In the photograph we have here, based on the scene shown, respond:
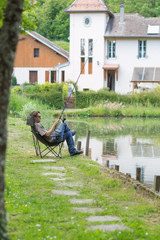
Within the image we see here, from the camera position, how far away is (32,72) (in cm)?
5012

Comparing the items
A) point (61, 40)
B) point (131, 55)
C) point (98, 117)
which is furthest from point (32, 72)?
point (61, 40)

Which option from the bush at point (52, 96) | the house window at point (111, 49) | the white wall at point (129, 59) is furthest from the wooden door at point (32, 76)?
the bush at point (52, 96)

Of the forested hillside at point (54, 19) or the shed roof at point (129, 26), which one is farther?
the forested hillside at point (54, 19)

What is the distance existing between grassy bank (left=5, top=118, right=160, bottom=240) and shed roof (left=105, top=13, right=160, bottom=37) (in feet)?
119

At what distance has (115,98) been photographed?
116ft

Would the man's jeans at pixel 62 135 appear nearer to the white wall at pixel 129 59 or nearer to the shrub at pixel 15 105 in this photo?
the shrub at pixel 15 105

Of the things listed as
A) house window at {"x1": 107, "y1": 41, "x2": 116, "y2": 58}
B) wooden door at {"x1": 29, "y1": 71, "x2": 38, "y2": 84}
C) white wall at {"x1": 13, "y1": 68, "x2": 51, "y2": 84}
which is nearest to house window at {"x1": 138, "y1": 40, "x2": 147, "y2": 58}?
house window at {"x1": 107, "y1": 41, "x2": 116, "y2": 58}

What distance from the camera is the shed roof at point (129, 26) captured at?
147 feet

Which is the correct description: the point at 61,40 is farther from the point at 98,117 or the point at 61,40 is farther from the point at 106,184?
the point at 106,184

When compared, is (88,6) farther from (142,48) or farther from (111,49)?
(142,48)

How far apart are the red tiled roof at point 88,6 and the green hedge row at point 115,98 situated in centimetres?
1179

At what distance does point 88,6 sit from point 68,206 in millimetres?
40636

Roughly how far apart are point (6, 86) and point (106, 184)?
4.42 m

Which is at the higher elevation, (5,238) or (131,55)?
(131,55)
